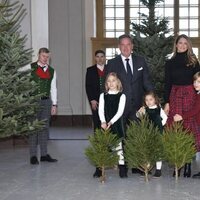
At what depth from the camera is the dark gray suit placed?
25.6 ft

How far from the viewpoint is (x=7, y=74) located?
5.40 m

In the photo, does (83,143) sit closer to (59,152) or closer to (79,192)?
(59,152)

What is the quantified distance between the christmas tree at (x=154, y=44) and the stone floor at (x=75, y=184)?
109 inches

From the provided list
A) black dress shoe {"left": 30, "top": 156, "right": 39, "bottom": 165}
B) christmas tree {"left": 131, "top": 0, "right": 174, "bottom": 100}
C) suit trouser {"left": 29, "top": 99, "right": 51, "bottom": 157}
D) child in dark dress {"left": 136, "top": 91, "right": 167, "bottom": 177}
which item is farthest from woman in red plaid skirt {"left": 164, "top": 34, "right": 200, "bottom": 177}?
christmas tree {"left": 131, "top": 0, "right": 174, "bottom": 100}

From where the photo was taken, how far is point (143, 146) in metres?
7.12

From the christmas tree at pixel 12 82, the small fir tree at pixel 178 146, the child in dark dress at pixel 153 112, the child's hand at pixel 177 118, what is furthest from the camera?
the child's hand at pixel 177 118

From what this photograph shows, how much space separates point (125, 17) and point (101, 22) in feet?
2.48

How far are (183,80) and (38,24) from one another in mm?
4403

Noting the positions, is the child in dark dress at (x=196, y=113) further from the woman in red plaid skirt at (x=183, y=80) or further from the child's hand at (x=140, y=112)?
the child's hand at (x=140, y=112)

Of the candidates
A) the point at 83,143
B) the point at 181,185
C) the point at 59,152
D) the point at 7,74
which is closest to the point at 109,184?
the point at 181,185

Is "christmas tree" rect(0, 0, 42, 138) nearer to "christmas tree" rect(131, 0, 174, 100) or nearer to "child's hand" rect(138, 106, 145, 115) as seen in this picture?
"child's hand" rect(138, 106, 145, 115)

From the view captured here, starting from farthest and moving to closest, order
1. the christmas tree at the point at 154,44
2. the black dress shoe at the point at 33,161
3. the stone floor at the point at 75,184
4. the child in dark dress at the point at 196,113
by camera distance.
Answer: the christmas tree at the point at 154,44 < the black dress shoe at the point at 33,161 < the child in dark dress at the point at 196,113 < the stone floor at the point at 75,184

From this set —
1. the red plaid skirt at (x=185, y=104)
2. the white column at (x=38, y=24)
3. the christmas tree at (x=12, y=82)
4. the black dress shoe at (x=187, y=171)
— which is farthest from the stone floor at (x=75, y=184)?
the white column at (x=38, y=24)

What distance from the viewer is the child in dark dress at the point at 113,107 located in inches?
292
